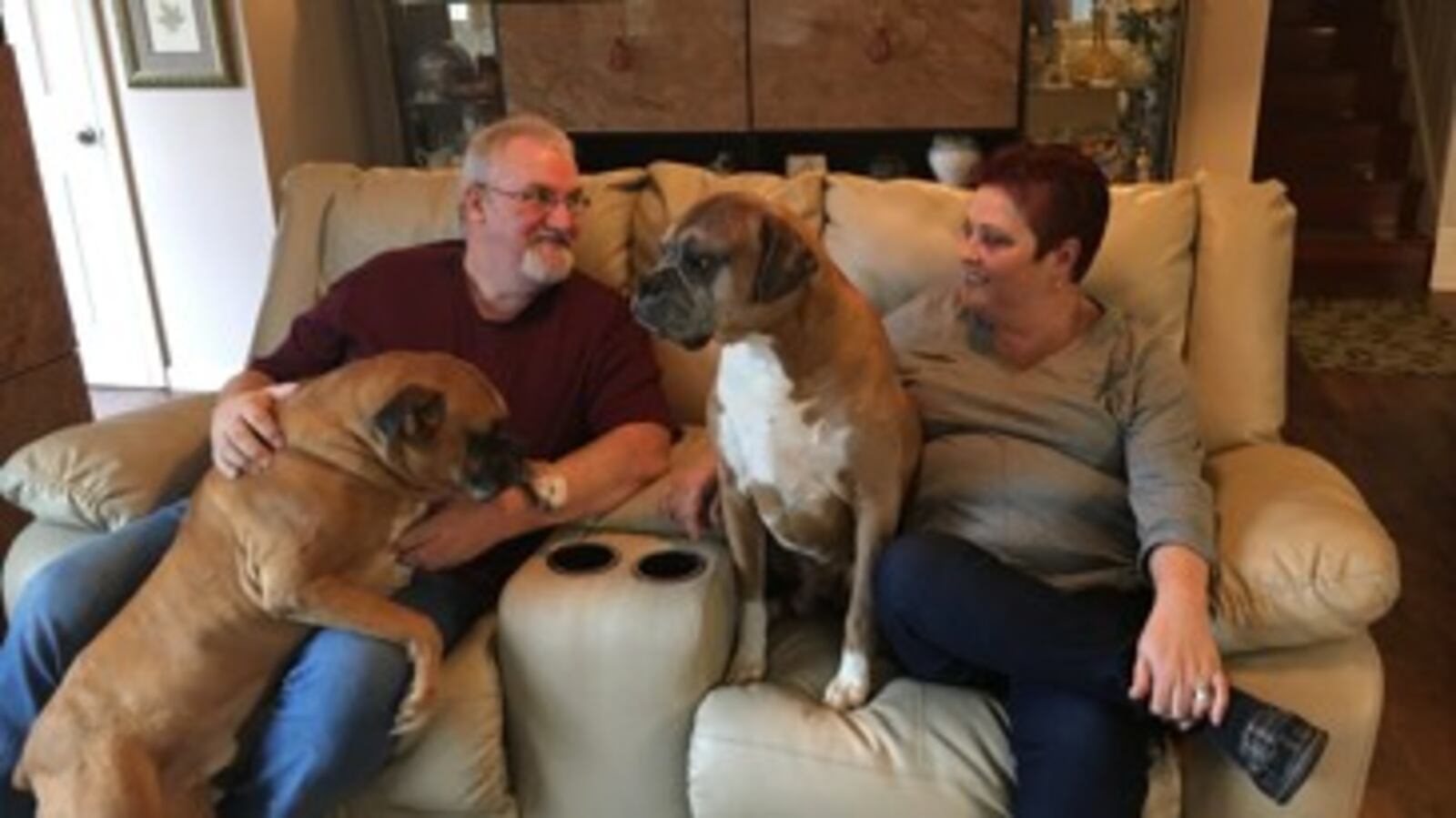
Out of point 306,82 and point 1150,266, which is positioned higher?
point 306,82

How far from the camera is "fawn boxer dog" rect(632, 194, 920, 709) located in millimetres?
1493

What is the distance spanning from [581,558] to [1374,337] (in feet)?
12.5

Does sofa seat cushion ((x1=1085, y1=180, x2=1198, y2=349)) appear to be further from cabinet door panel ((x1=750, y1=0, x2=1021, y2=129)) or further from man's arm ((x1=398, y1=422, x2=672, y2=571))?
cabinet door panel ((x1=750, y1=0, x2=1021, y2=129))

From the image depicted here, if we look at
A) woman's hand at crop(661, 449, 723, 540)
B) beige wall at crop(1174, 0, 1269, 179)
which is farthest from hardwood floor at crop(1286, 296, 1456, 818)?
woman's hand at crop(661, 449, 723, 540)

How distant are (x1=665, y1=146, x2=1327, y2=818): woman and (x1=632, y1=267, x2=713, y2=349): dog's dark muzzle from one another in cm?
34

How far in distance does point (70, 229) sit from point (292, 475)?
10.5 ft

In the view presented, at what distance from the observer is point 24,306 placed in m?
2.41

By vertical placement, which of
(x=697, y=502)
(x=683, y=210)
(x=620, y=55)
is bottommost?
(x=697, y=502)

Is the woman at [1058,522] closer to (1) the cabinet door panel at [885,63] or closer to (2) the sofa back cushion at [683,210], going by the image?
(2) the sofa back cushion at [683,210]

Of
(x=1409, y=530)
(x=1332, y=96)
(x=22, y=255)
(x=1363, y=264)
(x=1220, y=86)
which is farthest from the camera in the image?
(x=1332, y=96)

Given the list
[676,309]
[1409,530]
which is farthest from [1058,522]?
[1409,530]

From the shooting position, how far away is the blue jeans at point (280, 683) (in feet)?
4.97

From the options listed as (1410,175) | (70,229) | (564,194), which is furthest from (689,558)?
(1410,175)

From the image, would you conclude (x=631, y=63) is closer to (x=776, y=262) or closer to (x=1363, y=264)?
(x=776, y=262)
